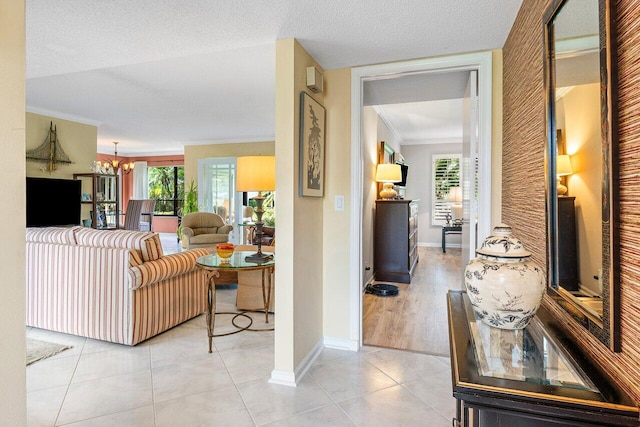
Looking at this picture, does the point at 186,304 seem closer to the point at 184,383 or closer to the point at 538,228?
the point at 184,383

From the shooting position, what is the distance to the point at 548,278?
1.37 metres

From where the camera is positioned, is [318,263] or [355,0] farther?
[318,263]

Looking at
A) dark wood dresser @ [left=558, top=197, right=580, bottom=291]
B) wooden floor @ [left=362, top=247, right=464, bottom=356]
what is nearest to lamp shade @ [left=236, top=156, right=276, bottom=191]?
wooden floor @ [left=362, top=247, right=464, bottom=356]

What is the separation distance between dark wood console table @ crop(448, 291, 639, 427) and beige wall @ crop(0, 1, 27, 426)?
48.7 inches

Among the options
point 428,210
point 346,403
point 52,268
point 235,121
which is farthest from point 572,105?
point 428,210

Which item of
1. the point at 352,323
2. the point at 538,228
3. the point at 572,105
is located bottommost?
the point at 352,323

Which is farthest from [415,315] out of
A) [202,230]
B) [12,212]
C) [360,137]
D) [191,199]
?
[191,199]

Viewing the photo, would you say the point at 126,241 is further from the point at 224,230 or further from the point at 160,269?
the point at 224,230

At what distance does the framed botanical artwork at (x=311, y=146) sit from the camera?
2295 mm

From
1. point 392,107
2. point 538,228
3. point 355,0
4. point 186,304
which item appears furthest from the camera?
point 392,107

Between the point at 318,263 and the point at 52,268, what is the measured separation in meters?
2.24

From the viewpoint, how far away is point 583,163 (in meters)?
1.06

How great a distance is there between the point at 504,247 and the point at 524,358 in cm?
33

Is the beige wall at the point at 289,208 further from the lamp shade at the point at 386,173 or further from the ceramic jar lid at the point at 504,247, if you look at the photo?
the lamp shade at the point at 386,173
